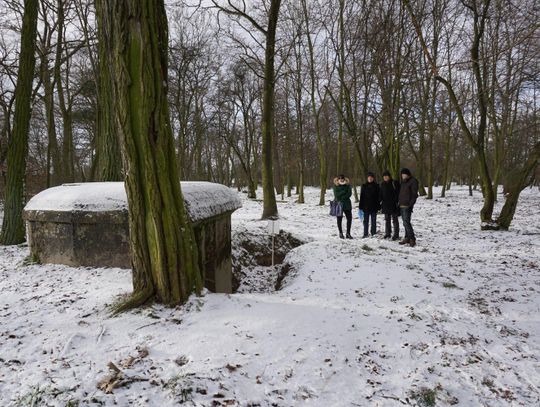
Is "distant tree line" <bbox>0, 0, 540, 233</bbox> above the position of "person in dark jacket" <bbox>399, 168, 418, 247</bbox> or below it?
above

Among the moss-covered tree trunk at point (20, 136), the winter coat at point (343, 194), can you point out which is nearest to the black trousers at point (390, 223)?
the winter coat at point (343, 194)

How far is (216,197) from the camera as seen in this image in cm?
545

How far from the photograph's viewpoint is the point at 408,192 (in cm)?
759

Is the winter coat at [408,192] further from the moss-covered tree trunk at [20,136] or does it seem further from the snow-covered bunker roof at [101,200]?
the moss-covered tree trunk at [20,136]

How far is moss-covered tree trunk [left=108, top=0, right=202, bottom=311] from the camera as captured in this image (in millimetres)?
3014

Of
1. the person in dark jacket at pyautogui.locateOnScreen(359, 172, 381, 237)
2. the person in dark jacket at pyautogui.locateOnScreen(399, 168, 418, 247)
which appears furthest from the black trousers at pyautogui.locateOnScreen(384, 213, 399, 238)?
the person in dark jacket at pyautogui.locateOnScreen(399, 168, 418, 247)

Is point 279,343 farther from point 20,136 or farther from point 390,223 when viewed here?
point 20,136

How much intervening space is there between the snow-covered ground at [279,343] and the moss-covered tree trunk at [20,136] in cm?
283

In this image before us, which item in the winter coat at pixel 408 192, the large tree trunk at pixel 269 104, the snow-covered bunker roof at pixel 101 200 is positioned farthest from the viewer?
the large tree trunk at pixel 269 104

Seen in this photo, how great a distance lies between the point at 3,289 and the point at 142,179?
262cm

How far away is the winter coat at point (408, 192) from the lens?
24.7 feet

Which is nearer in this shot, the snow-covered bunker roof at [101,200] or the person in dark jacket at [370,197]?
the snow-covered bunker roof at [101,200]

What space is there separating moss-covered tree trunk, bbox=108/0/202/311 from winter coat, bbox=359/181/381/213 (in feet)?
20.3

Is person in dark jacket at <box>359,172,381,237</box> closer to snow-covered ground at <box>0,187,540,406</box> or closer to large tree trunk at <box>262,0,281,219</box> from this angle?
large tree trunk at <box>262,0,281,219</box>
